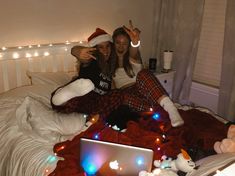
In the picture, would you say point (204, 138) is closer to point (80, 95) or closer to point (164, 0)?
point (80, 95)

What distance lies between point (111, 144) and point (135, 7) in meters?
2.07

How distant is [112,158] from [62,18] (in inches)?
61.4

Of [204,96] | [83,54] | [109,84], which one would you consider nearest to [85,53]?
[83,54]

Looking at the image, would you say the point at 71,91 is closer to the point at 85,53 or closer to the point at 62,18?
the point at 85,53

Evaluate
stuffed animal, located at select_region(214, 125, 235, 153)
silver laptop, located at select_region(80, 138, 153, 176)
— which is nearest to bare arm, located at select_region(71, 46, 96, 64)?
silver laptop, located at select_region(80, 138, 153, 176)

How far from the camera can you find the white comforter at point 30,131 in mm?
1565

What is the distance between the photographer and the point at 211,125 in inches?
70.2

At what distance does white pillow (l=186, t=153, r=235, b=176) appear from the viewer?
1204mm

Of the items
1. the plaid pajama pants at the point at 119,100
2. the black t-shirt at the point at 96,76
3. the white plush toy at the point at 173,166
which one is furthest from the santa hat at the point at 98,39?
the white plush toy at the point at 173,166

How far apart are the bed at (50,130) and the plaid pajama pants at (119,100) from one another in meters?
0.08

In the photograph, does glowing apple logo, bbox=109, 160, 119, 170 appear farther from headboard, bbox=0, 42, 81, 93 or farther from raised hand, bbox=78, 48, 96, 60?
headboard, bbox=0, 42, 81, 93

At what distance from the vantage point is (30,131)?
175cm

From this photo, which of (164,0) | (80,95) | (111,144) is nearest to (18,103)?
(80,95)

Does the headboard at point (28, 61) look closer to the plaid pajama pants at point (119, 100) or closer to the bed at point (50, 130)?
the bed at point (50, 130)
